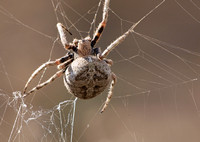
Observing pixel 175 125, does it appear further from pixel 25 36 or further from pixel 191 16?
pixel 25 36

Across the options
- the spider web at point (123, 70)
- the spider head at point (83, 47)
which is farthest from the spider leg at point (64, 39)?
the spider web at point (123, 70)

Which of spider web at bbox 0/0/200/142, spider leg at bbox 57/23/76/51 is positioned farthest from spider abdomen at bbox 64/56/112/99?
spider web at bbox 0/0/200/142

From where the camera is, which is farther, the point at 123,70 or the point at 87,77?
the point at 123,70

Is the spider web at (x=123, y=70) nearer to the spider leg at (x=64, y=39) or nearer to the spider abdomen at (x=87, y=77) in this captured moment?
the spider leg at (x=64, y=39)

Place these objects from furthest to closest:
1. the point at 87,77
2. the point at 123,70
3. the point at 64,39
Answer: the point at 123,70
the point at 64,39
the point at 87,77

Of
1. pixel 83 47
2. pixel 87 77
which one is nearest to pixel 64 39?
pixel 83 47

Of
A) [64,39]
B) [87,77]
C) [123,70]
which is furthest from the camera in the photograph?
[123,70]

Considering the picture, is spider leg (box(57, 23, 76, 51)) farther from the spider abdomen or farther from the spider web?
the spider web

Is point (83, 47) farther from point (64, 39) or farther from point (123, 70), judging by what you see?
point (123, 70)
